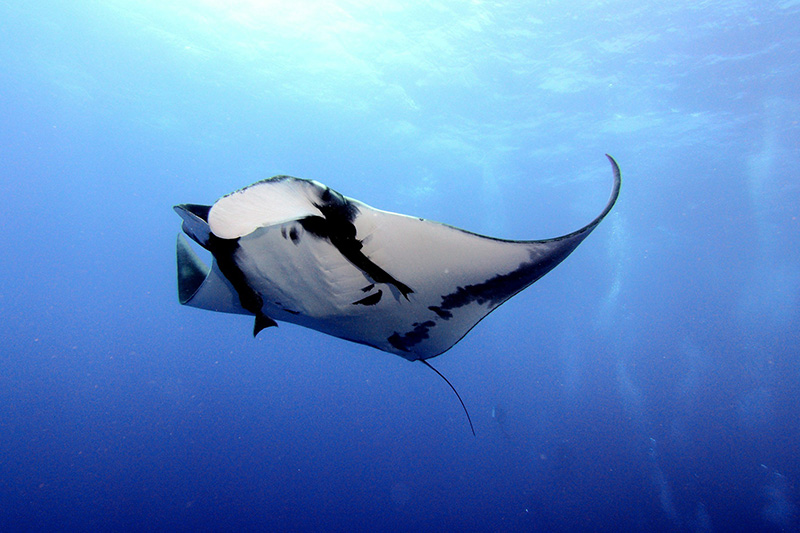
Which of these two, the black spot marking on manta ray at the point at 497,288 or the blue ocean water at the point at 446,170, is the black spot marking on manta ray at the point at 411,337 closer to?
the black spot marking on manta ray at the point at 497,288

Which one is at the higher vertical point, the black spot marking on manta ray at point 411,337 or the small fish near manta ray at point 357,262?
the small fish near manta ray at point 357,262

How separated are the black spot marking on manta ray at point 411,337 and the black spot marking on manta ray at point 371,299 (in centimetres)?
36

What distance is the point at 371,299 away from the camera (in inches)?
93.0

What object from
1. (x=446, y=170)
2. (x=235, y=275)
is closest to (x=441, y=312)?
(x=235, y=275)

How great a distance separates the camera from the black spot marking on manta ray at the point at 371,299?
7.62 feet

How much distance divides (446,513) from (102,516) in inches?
523

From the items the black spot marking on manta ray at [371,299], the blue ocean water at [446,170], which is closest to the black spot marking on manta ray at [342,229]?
the black spot marking on manta ray at [371,299]

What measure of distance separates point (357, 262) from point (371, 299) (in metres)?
0.38

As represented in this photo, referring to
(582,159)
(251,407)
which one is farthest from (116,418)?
(582,159)

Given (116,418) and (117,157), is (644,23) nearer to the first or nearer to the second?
(116,418)

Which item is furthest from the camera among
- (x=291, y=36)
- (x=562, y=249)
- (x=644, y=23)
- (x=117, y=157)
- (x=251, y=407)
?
(x=117, y=157)

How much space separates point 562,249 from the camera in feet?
5.77

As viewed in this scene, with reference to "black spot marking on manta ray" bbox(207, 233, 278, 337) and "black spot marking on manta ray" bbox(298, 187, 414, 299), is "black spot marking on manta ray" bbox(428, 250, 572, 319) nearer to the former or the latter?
"black spot marking on manta ray" bbox(298, 187, 414, 299)

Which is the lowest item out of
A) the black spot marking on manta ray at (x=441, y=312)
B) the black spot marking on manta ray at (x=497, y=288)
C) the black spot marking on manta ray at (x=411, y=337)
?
the black spot marking on manta ray at (x=411, y=337)
